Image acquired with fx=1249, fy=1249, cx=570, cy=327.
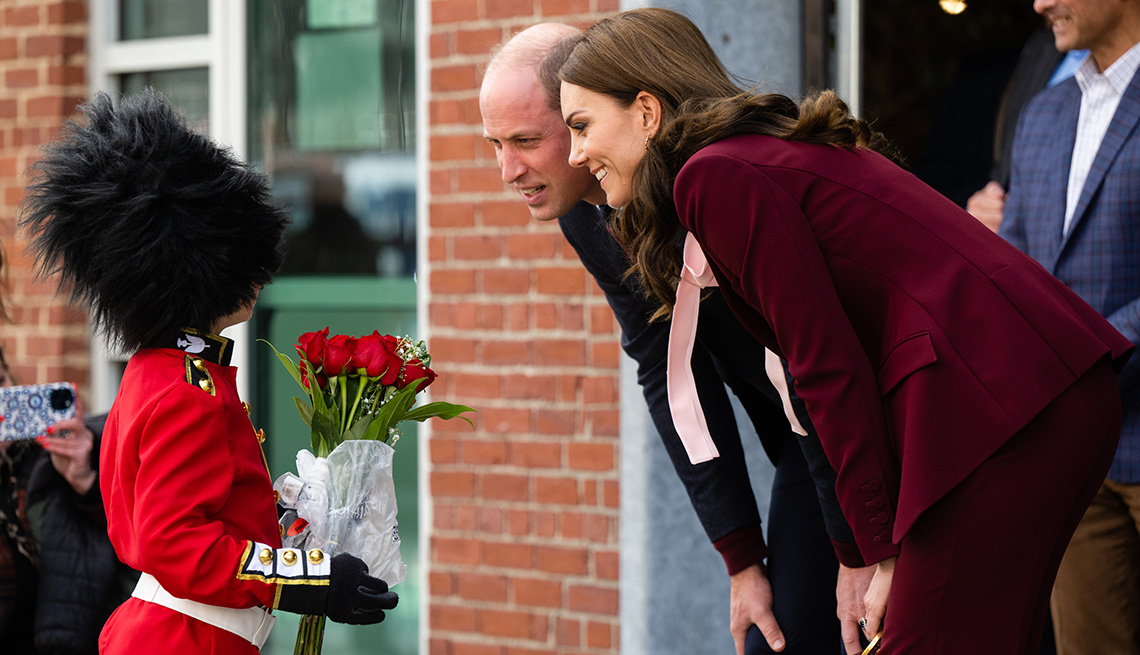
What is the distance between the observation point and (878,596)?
1927 mm

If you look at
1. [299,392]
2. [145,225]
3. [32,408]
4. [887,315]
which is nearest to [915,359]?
[887,315]

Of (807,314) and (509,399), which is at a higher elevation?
(807,314)

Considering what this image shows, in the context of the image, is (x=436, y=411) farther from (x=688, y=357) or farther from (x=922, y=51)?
(x=922, y=51)

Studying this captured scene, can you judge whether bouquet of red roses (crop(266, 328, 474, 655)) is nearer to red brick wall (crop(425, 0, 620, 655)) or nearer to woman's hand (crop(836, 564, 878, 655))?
woman's hand (crop(836, 564, 878, 655))

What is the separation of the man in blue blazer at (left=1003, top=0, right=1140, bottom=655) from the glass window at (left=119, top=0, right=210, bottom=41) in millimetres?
2871

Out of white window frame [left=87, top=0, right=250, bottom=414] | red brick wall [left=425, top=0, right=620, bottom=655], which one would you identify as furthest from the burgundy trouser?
white window frame [left=87, top=0, right=250, bottom=414]

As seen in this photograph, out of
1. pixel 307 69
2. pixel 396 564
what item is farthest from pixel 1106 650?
pixel 307 69

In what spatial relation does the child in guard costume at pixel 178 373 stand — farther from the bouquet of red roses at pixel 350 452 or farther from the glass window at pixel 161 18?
the glass window at pixel 161 18

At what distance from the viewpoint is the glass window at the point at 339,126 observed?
416 centimetres

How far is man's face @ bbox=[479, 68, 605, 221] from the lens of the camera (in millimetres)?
2395

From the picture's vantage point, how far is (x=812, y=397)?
1835 millimetres

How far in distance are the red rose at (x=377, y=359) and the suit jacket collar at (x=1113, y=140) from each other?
172cm

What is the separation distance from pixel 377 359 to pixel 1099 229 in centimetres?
177

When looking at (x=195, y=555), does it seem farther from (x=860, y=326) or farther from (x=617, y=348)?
(x=617, y=348)
